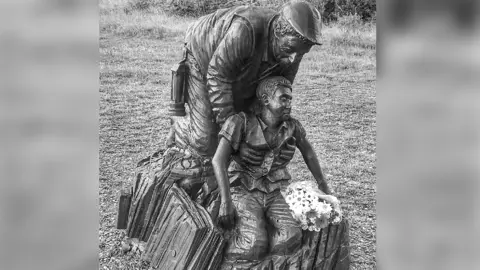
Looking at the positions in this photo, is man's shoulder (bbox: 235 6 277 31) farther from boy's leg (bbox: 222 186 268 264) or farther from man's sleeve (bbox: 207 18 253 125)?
boy's leg (bbox: 222 186 268 264)

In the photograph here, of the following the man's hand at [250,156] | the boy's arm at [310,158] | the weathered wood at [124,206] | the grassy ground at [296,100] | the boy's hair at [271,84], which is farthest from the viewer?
the grassy ground at [296,100]

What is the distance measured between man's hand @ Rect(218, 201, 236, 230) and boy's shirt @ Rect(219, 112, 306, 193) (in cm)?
28

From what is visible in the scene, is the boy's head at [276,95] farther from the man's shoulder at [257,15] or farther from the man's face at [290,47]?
the man's shoulder at [257,15]

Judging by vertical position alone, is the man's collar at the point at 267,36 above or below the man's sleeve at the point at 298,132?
above

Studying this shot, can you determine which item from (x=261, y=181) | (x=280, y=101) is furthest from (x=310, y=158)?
(x=280, y=101)

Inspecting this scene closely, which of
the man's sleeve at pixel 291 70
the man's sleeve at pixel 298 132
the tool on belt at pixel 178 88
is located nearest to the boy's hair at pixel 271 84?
the man's sleeve at pixel 291 70

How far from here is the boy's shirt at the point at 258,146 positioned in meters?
3.17

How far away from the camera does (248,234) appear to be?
3090 mm

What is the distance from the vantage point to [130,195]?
3781mm

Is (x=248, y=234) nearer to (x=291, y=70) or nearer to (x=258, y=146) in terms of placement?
(x=258, y=146)

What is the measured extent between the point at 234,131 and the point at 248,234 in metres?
0.65
